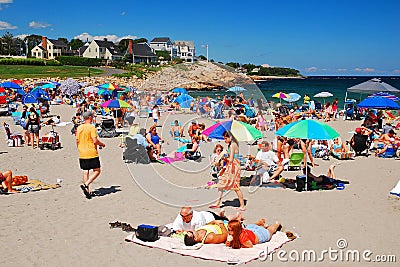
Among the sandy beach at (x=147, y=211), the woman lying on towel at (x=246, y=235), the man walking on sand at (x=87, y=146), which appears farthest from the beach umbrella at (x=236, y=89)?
the man walking on sand at (x=87, y=146)

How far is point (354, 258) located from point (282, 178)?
12.8 ft

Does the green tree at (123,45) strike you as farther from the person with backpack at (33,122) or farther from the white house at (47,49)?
the person with backpack at (33,122)

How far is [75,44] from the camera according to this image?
11712cm

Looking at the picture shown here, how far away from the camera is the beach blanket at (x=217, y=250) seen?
18.1ft

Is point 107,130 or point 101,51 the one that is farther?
point 101,51

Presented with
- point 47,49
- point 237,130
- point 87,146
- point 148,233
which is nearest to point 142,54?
point 47,49

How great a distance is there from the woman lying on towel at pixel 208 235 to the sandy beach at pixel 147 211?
0.39 meters

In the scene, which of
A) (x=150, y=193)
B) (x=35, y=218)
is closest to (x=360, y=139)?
(x=150, y=193)

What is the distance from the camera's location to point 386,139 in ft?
42.8

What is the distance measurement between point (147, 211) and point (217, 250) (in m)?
2.10

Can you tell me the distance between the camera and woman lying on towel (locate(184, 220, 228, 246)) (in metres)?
5.91

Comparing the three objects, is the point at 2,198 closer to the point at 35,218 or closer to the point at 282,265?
the point at 35,218

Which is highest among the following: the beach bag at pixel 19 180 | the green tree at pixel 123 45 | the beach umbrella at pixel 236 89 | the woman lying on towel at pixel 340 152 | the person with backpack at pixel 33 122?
the green tree at pixel 123 45

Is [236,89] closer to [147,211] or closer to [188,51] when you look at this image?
[147,211]
